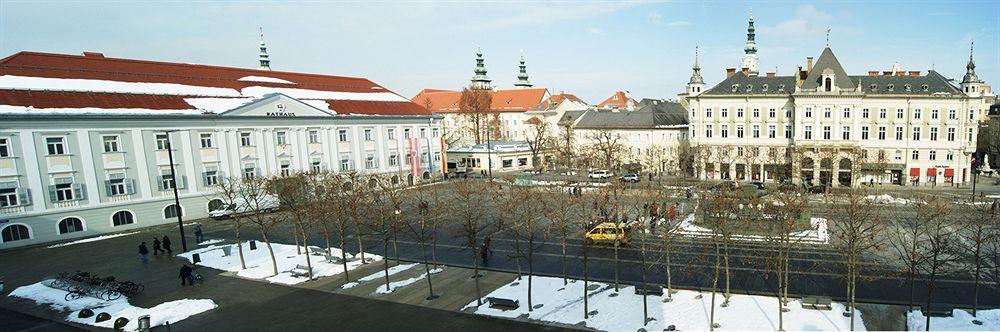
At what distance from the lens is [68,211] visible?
39.4m

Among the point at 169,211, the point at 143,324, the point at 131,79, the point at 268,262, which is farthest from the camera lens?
the point at 131,79

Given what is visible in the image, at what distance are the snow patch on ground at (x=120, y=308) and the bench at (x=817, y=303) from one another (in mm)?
23227

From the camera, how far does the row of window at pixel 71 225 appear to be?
37025 mm

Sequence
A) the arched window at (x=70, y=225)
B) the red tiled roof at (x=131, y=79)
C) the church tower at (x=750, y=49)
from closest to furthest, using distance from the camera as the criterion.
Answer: the arched window at (x=70, y=225), the red tiled roof at (x=131, y=79), the church tower at (x=750, y=49)

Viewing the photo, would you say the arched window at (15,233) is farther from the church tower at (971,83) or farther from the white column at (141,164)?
the church tower at (971,83)

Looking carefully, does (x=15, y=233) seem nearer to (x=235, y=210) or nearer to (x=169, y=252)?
(x=169, y=252)

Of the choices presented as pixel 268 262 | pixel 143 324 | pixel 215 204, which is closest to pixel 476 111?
pixel 215 204

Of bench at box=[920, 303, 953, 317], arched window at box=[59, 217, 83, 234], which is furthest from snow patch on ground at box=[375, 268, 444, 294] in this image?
arched window at box=[59, 217, 83, 234]

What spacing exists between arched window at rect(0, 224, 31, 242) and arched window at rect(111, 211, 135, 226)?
5180 mm

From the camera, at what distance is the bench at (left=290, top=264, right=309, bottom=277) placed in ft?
87.4

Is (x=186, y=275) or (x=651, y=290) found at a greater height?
(x=186, y=275)

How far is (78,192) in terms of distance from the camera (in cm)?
4009

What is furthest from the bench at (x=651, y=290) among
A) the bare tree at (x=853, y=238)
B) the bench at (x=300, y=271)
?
the bench at (x=300, y=271)

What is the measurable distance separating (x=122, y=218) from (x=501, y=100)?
81.8 metres
